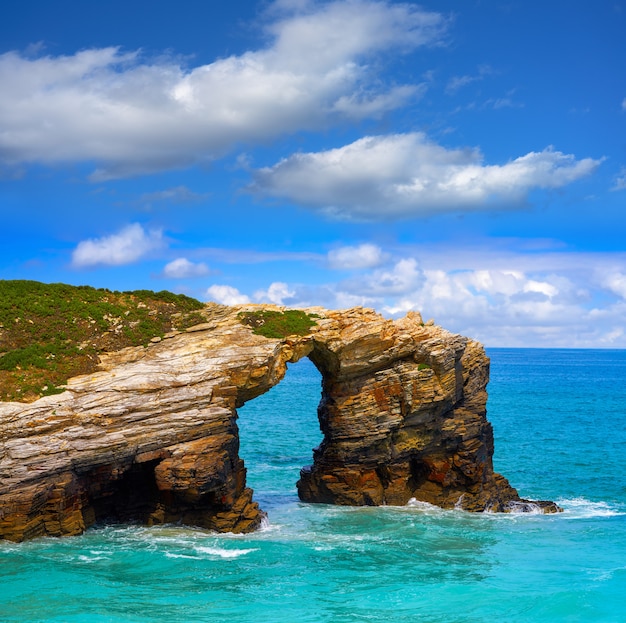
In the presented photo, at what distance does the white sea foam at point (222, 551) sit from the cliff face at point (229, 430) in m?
2.52

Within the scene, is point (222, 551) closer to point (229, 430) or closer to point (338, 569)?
point (338, 569)

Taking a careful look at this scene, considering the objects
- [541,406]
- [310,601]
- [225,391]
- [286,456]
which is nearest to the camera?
[310,601]

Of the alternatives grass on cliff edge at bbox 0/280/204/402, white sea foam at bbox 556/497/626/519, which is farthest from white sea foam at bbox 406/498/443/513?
grass on cliff edge at bbox 0/280/204/402

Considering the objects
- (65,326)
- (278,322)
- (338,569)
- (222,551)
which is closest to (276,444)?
(278,322)

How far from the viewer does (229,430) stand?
3547cm

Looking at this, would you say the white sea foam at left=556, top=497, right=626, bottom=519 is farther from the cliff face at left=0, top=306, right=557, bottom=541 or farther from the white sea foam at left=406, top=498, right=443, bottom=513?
the white sea foam at left=406, top=498, right=443, bottom=513

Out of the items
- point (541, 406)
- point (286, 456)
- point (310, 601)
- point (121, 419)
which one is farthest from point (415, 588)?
point (541, 406)

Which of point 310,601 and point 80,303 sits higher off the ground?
point 80,303

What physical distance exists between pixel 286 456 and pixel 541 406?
58972mm

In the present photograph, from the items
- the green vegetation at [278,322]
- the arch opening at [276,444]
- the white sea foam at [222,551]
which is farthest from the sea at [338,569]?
the green vegetation at [278,322]

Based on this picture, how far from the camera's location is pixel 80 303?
136 ft

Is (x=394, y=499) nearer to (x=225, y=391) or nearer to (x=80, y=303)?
(x=225, y=391)

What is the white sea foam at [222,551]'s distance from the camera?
3238 centimetres

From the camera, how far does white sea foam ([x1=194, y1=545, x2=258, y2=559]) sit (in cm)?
3238
